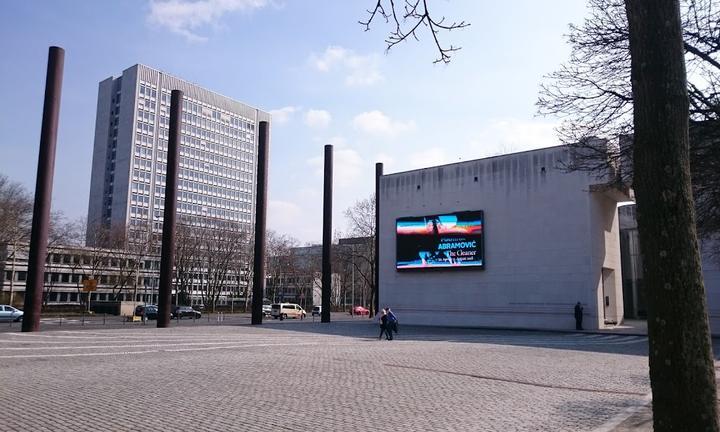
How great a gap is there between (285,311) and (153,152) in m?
85.3

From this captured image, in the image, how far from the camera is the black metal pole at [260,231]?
128ft

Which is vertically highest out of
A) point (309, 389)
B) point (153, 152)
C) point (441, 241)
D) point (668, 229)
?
point (153, 152)

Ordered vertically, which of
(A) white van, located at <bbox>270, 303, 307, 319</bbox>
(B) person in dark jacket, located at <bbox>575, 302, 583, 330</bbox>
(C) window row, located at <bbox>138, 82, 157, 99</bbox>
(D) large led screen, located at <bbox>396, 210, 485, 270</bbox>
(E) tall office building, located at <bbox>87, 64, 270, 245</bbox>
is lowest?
(A) white van, located at <bbox>270, 303, 307, 319</bbox>

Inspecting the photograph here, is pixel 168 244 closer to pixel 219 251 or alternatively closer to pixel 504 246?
pixel 504 246

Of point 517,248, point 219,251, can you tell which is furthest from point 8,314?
point 517,248

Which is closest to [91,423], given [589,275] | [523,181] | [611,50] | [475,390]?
[475,390]

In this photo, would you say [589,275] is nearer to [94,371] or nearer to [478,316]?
[478,316]

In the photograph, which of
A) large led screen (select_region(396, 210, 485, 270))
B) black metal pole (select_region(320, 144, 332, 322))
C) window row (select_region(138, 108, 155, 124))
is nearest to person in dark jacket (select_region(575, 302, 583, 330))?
large led screen (select_region(396, 210, 485, 270))

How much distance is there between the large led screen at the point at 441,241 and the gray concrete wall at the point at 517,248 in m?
0.68

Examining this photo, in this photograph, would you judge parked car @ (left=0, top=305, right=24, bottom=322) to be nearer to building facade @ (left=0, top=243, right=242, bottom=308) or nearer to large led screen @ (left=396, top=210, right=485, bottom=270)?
building facade @ (left=0, top=243, right=242, bottom=308)

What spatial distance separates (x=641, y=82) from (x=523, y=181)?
3625cm

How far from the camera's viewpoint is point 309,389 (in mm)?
10977

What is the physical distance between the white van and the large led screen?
66.9 ft

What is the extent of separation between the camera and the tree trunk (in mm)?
3689
